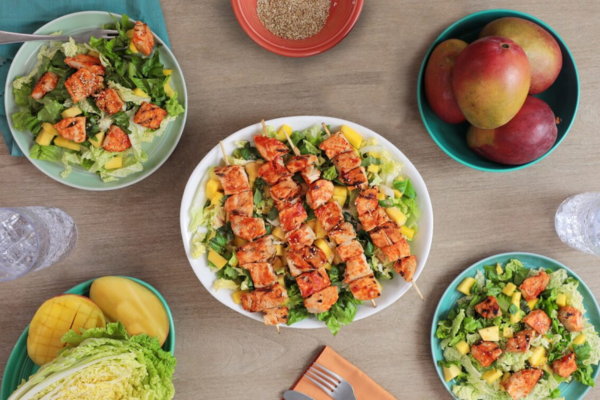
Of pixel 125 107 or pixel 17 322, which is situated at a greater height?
pixel 125 107

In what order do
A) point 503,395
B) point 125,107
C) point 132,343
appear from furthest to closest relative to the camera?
point 503,395 → point 125,107 → point 132,343

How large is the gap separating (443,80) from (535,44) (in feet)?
1.23

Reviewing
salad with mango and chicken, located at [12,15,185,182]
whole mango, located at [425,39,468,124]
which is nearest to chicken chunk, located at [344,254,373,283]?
whole mango, located at [425,39,468,124]

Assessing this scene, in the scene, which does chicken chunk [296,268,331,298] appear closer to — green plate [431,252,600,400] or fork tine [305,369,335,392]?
fork tine [305,369,335,392]

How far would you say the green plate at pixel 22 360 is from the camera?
6.86 feet

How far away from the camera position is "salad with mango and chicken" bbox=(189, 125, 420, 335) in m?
1.96

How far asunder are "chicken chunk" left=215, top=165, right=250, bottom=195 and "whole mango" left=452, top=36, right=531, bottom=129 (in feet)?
2.93

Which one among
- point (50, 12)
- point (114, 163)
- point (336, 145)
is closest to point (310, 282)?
point (336, 145)

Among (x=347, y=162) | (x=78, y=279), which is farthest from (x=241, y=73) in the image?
(x=78, y=279)

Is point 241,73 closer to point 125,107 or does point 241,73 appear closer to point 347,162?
point 125,107

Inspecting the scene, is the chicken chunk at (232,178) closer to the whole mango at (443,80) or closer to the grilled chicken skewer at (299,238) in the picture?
the grilled chicken skewer at (299,238)

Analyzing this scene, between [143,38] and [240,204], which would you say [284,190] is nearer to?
[240,204]

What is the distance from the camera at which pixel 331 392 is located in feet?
7.30

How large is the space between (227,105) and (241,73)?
15cm
